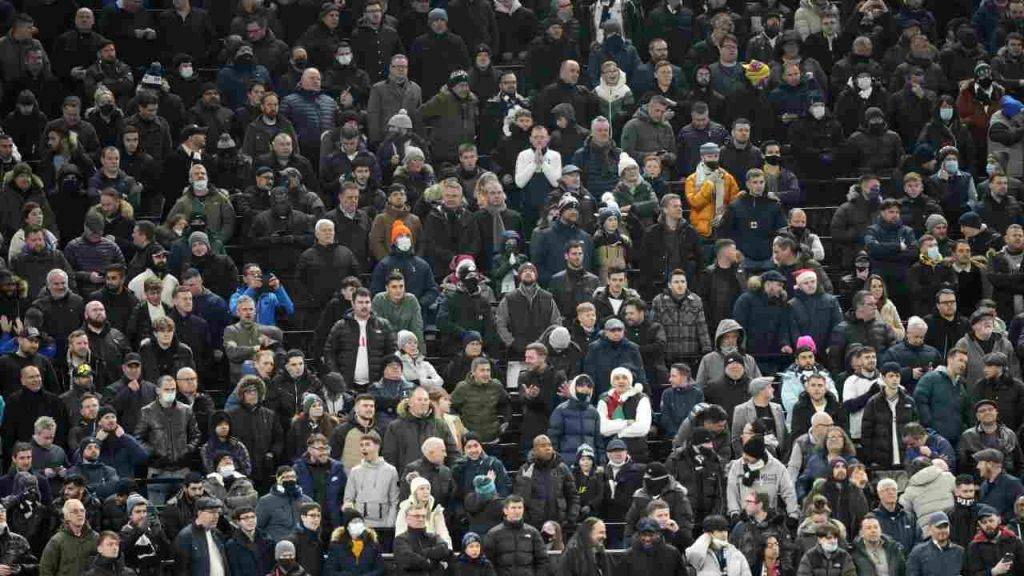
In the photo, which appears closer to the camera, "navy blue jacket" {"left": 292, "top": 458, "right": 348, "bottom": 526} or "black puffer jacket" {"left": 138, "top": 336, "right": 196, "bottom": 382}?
"navy blue jacket" {"left": 292, "top": 458, "right": 348, "bottom": 526}

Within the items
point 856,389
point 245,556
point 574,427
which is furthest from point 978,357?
point 245,556

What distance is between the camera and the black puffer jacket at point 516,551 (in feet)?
76.1

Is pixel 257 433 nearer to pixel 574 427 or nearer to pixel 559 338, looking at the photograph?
pixel 574 427

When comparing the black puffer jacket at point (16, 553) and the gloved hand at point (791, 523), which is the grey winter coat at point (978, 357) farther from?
the black puffer jacket at point (16, 553)

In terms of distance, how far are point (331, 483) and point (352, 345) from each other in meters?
2.22

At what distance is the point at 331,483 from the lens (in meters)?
24.2

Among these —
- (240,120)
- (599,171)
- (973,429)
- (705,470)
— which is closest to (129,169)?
(240,120)

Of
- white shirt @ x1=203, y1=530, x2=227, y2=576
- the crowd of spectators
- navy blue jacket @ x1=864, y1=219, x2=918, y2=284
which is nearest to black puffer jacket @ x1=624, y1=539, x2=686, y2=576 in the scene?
the crowd of spectators

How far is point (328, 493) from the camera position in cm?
2416

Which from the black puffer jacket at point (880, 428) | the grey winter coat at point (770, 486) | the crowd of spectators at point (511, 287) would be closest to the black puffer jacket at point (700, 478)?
the crowd of spectators at point (511, 287)

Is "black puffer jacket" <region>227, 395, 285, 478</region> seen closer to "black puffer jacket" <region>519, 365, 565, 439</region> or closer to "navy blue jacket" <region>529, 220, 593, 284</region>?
"black puffer jacket" <region>519, 365, 565, 439</region>

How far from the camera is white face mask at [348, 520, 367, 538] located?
23234 millimetres

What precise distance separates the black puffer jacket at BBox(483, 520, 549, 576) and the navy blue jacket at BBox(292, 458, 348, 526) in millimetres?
1661

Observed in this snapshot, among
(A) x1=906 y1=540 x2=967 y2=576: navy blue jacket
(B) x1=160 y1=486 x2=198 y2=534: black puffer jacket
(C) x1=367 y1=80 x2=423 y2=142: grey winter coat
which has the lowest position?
(A) x1=906 y1=540 x2=967 y2=576: navy blue jacket
